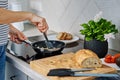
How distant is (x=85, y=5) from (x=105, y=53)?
1.36 feet

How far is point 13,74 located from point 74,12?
61 cm

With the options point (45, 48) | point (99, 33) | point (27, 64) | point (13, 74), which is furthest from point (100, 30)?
point (13, 74)

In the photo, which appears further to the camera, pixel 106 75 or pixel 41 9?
pixel 41 9

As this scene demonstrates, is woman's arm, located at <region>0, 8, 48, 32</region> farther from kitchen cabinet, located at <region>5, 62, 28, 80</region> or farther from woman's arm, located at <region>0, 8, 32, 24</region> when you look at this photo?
kitchen cabinet, located at <region>5, 62, 28, 80</region>

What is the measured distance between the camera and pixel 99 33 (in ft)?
4.48

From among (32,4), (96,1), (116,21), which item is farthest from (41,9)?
(116,21)

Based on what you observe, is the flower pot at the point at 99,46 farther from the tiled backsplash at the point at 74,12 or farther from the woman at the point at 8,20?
the woman at the point at 8,20

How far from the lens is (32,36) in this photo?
187cm

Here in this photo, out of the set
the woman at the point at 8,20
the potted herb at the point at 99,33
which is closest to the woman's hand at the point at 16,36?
the woman at the point at 8,20

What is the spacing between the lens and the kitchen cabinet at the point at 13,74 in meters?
1.38

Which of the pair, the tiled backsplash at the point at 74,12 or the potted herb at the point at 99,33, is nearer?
the potted herb at the point at 99,33

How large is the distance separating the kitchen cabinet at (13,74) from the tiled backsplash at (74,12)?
534 millimetres

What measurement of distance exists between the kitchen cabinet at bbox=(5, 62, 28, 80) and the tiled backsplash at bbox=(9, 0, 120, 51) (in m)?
0.53

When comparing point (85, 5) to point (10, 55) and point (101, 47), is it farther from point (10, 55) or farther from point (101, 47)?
point (10, 55)
